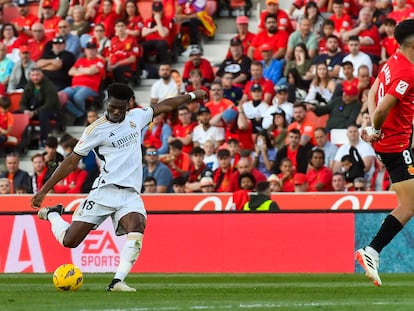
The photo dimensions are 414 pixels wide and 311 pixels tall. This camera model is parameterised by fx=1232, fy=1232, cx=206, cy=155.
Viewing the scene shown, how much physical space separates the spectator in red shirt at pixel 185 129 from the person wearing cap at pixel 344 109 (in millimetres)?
2646

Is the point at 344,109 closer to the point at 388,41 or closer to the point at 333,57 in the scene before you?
the point at 333,57

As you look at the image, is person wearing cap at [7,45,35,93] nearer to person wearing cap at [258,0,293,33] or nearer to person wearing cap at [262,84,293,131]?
person wearing cap at [258,0,293,33]

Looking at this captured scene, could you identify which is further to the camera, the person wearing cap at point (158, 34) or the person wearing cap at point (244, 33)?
the person wearing cap at point (158, 34)

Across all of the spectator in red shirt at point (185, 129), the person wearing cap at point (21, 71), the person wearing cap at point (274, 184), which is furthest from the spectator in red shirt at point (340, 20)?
the person wearing cap at point (21, 71)

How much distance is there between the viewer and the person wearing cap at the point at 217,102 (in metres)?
22.2

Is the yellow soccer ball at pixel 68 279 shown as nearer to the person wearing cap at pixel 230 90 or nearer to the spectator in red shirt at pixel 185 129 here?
the spectator in red shirt at pixel 185 129

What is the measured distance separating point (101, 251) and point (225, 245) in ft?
6.06

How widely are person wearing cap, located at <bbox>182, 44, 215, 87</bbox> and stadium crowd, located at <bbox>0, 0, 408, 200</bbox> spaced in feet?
0.08

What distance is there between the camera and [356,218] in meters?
17.5

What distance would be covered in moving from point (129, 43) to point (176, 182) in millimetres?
4679

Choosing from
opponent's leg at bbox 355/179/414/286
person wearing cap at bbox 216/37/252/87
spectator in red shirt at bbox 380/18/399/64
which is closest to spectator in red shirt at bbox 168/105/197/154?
person wearing cap at bbox 216/37/252/87

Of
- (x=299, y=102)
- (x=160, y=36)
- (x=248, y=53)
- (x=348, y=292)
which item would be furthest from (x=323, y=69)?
(x=348, y=292)

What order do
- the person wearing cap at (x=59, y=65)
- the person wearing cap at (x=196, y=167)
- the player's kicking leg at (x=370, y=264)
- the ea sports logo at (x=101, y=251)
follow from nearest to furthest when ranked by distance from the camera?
the player's kicking leg at (x=370, y=264) < the ea sports logo at (x=101, y=251) < the person wearing cap at (x=196, y=167) < the person wearing cap at (x=59, y=65)

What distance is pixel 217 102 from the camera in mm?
22391
